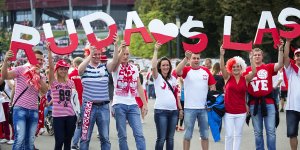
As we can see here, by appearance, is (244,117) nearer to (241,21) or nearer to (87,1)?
(241,21)

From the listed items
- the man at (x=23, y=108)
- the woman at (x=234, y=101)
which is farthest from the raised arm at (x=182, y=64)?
the man at (x=23, y=108)

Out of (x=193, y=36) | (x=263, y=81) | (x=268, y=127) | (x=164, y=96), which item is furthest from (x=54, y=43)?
(x=268, y=127)

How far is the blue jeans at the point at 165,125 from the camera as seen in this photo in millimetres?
9156

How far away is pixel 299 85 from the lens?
9297 millimetres

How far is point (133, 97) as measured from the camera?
902cm

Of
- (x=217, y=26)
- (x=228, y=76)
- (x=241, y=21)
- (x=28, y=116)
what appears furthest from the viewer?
(x=217, y=26)

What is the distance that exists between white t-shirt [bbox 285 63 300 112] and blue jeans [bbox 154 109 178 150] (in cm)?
195

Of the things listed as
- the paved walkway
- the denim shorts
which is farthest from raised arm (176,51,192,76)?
the paved walkway

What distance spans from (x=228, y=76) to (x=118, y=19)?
4023 inches

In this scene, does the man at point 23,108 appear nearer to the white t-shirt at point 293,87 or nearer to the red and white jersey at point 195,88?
the red and white jersey at point 195,88

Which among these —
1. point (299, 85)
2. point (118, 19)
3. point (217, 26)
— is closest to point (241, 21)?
point (217, 26)

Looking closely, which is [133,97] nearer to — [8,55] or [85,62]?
[85,62]

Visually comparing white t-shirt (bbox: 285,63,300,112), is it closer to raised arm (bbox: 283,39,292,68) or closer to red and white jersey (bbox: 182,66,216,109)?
raised arm (bbox: 283,39,292,68)

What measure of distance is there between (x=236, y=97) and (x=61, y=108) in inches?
112
